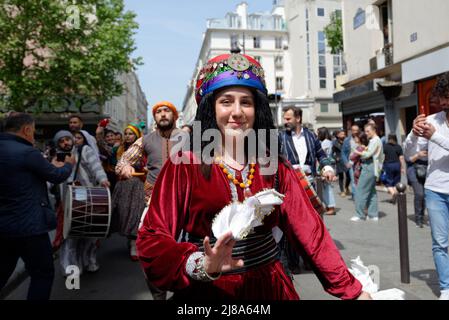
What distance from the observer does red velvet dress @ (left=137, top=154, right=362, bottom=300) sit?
62.9 inches

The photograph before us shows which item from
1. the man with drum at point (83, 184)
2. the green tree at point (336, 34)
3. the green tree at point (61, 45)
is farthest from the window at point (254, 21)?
the man with drum at point (83, 184)

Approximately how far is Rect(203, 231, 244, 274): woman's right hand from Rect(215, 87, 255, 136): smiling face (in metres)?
0.64

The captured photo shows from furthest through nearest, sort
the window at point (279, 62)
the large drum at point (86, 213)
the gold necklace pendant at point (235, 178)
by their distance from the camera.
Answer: the window at point (279, 62) → the large drum at point (86, 213) → the gold necklace pendant at point (235, 178)

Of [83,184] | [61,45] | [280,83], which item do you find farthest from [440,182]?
[280,83]

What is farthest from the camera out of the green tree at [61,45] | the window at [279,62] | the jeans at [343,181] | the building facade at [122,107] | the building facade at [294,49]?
the window at [279,62]

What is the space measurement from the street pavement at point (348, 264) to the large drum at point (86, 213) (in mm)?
651

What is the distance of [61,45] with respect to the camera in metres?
20.7

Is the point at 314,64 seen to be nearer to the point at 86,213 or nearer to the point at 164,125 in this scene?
the point at 164,125

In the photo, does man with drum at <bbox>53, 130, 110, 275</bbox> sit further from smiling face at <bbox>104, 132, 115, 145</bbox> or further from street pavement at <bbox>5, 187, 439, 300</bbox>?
smiling face at <bbox>104, 132, 115, 145</bbox>

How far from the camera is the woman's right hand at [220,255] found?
1.36m

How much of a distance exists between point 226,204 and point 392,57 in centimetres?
1610

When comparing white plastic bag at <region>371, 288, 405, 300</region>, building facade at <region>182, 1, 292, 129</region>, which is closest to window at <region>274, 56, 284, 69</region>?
building facade at <region>182, 1, 292, 129</region>

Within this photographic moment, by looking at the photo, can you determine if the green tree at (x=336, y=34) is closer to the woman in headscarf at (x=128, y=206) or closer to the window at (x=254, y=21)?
the woman in headscarf at (x=128, y=206)
